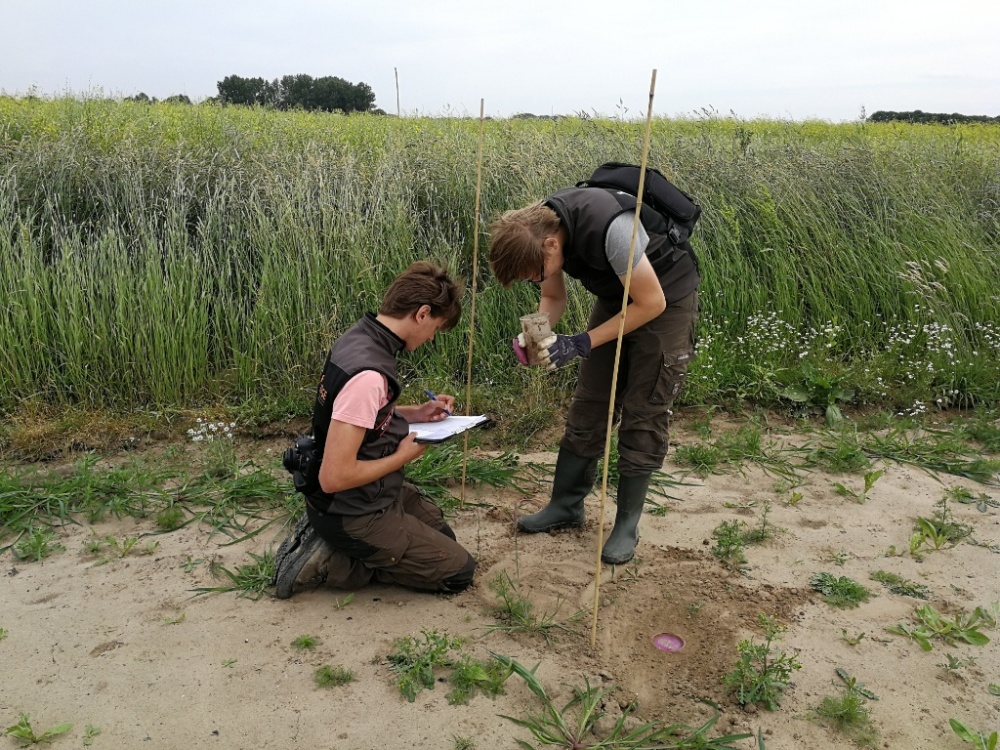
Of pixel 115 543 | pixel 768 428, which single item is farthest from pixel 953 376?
pixel 115 543

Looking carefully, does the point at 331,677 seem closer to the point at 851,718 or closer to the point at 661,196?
the point at 851,718

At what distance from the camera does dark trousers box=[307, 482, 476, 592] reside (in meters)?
2.93

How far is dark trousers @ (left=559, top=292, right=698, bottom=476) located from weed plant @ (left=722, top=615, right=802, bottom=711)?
877 mm

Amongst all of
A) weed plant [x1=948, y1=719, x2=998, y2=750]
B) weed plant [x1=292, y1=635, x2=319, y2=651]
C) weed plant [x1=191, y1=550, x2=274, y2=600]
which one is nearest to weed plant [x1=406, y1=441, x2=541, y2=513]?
weed plant [x1=191, y1=550, x2=274, y2=600]

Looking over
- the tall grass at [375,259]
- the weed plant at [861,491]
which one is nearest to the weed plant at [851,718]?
the weed plant at [861,491]

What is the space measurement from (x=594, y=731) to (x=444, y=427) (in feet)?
3.81

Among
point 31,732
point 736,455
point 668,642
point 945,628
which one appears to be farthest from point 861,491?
point 31,732

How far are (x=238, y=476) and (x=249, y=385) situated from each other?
107cm

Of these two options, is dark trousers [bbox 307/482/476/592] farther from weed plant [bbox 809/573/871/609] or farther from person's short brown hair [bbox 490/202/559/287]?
weed plant [bbox 809/573/871/609]

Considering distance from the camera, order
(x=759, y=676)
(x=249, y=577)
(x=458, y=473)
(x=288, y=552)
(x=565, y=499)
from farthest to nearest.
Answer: (x=458, y=473) < (x=565, y=499) < (x=249, y=577) < (x=288, y=552) < (x=759, y=676)

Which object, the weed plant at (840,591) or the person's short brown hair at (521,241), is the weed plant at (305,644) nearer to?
the person's short brown hair at (521,241)

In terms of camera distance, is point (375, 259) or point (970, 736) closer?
point (970, 736)

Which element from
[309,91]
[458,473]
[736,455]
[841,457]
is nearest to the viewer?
[458,473]

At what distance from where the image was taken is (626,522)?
346cm
